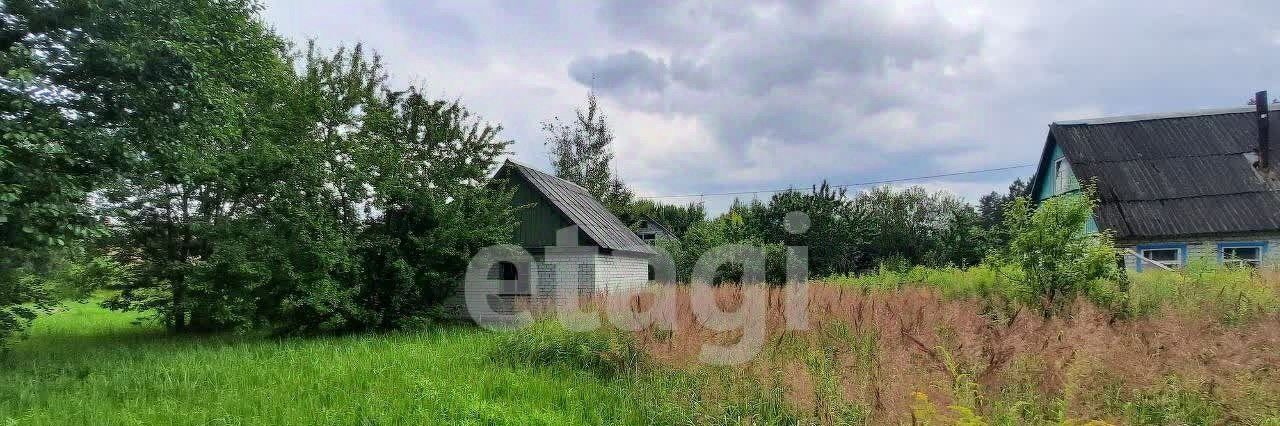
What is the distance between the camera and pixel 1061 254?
25.5 feet

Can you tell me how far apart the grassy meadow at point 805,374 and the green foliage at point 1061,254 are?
316 millimetres

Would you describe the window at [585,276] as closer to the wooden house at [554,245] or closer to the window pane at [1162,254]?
the wooden house at [554,245]

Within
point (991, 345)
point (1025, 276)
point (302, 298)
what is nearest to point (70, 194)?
point (302, 298)

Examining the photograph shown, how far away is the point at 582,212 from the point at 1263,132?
21.1m

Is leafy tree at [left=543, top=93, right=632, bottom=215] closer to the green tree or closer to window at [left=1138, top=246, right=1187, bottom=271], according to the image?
the green tree

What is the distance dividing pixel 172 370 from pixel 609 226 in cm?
1116

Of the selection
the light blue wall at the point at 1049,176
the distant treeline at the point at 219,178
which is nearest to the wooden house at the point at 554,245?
the distant treeline at the point at 219,178

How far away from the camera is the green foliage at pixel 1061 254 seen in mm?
7664

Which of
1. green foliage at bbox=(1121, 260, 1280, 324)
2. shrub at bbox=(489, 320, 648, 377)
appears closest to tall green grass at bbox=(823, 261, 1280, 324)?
green foliage at bbox=(1121, 260, 1280, 324)

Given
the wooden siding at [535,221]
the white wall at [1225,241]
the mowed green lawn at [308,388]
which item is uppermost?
the wooden siding at [535,221]

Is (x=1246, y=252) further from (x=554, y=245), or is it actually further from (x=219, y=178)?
(x=219, y=178)

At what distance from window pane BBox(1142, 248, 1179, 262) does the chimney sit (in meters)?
4.47

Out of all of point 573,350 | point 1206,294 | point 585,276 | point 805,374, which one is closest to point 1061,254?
point 1206,294
